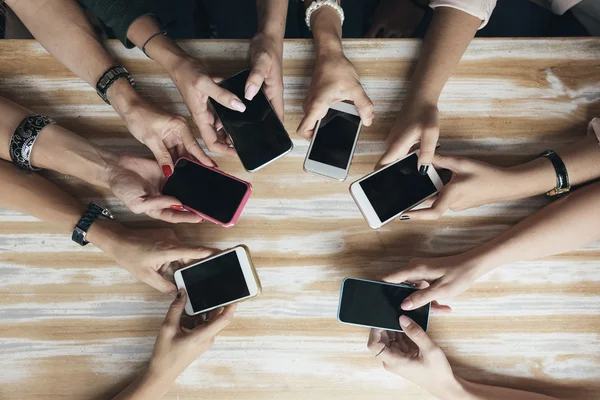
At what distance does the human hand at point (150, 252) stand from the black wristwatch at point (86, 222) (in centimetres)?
5

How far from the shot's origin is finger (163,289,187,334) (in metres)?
0.89

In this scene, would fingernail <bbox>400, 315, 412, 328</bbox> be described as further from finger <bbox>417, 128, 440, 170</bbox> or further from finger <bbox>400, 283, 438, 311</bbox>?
Result: finger <bbox>417, 128, 440, 170</bbox>

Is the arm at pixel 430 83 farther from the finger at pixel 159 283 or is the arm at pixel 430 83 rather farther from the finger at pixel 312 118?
the finger at pixel 159 283

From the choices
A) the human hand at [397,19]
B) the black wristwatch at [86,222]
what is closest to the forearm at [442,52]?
the human hand at [397,19]

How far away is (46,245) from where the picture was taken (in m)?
0.94

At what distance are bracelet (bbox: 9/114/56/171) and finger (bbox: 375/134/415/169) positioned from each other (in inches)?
31.0

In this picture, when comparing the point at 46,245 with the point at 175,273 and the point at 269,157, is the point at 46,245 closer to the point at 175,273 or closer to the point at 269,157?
the point at 175,273

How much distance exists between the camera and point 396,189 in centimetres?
90

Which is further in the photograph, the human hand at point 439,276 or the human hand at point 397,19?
the human hand at point 397,19

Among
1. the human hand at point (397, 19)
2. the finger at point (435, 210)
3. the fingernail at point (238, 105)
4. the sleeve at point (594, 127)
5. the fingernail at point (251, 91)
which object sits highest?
the human hand at point (397, 19)

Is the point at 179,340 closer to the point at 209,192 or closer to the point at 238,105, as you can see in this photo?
the point at 209,192

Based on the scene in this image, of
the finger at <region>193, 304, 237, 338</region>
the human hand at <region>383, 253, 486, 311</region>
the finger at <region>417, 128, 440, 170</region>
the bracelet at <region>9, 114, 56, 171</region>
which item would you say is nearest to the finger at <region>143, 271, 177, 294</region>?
the finger at <region>193, 304, 237, 338</region>

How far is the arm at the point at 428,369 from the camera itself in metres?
0.87

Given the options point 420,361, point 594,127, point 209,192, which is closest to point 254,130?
point 209,192
